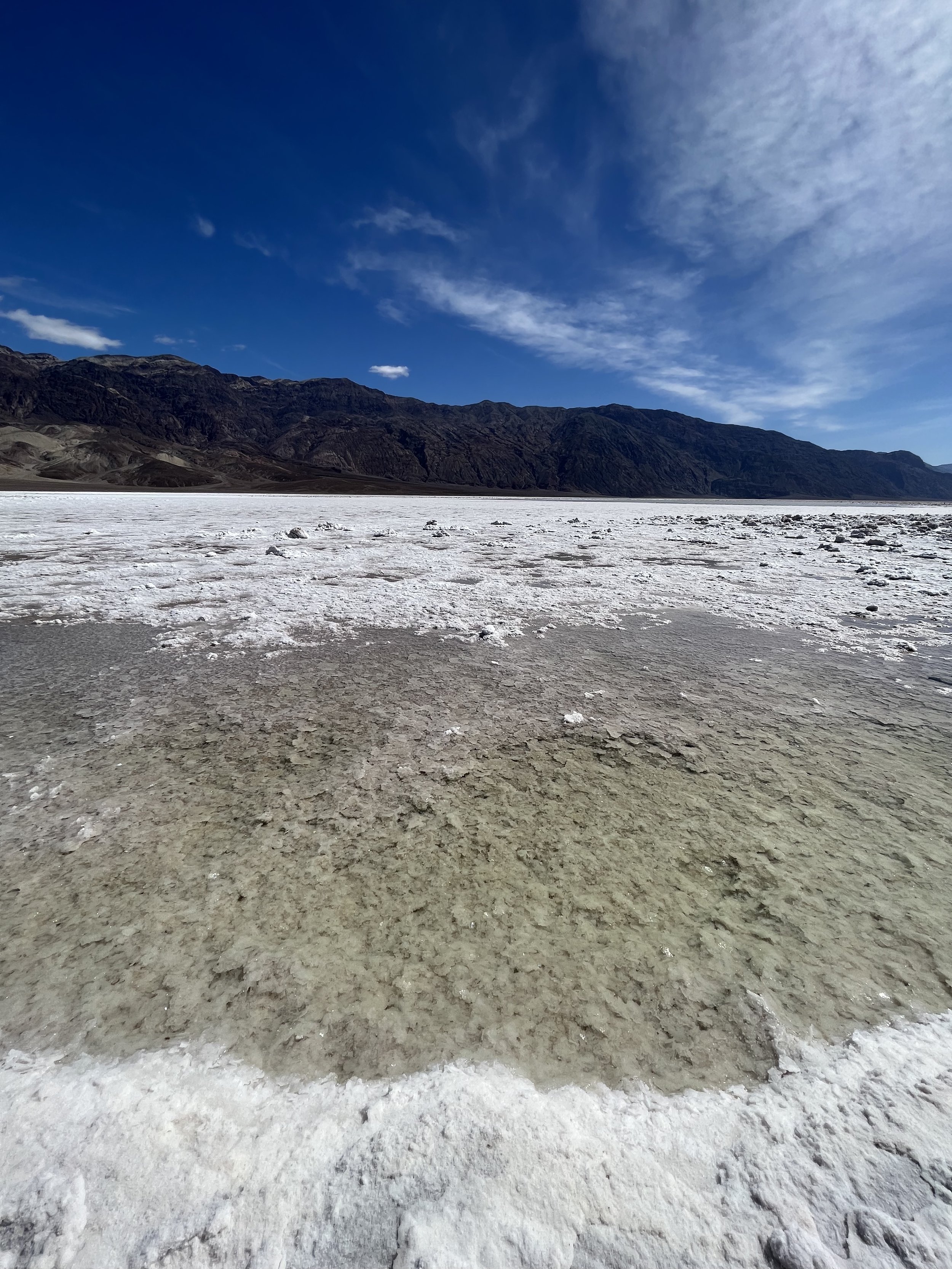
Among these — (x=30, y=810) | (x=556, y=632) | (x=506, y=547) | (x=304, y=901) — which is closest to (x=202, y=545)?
(x=506, y=547)

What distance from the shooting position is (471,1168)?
957mm

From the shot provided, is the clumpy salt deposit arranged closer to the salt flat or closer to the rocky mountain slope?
the salt flat

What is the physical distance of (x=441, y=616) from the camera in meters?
4.75

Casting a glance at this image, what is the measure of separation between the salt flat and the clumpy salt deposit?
4.06ft

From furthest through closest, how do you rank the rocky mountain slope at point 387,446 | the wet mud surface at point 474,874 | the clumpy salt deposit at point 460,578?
the rocky mountain slope at point 387,446
the clumpy salt deposit at point 460,578
the wet mud surface at point 474,874

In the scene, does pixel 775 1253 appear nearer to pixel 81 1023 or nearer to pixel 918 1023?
pixel 918 1023

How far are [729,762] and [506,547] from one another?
319 inches

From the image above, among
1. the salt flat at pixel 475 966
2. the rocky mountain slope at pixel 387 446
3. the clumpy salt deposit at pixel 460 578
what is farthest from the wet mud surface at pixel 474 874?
the rocky mountain slope at pixel 387 446

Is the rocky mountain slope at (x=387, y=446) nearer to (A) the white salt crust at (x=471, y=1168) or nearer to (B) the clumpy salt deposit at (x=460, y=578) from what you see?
(B) the clumpy salt deposit at (x=460, y=578)

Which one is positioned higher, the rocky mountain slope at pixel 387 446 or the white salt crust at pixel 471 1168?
the rocky mountain slope at pixel 387 446

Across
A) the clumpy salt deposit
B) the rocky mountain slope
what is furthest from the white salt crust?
the rocky mountain slope

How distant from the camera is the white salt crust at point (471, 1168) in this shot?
853 mm

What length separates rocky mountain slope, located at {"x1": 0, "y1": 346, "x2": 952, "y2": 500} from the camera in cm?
12950

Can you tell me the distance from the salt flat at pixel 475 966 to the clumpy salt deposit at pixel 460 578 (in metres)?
1.24
